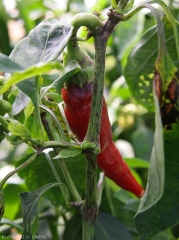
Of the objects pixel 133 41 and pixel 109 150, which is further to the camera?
Result: pixel 133 41

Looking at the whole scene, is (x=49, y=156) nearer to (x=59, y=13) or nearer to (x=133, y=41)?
(x=133, y=41)

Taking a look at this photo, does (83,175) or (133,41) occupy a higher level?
(133,41)

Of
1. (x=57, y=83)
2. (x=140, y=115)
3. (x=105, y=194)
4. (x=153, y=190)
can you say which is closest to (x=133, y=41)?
(x=140, y=115)

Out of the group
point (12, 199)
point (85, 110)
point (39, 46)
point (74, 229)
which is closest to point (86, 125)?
point (85, 110)

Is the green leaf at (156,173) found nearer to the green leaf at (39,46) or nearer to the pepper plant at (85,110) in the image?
the pepper plant at (85,110)

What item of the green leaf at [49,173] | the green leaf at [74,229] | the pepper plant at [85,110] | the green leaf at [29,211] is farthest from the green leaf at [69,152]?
the green leaf at [74,229]

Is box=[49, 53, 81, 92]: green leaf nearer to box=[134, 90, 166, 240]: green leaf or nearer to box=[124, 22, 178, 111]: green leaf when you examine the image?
box=[134, 90, 166, 240]: green leaf
